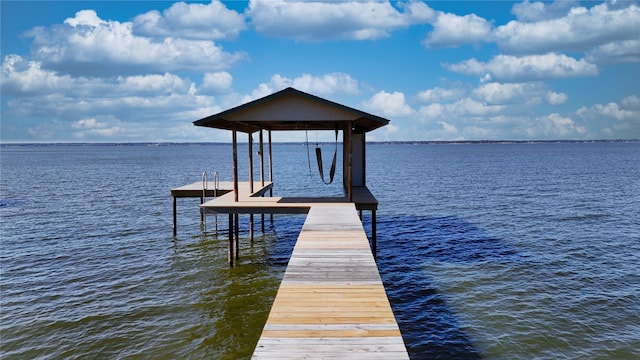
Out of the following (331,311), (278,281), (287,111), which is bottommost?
(278,281)

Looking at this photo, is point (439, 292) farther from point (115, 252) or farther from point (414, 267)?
point (115, 252)

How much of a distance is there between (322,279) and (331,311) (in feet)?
4.37

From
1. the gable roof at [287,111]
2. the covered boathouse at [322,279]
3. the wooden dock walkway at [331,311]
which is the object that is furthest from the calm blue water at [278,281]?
the gable roof at [287,111]

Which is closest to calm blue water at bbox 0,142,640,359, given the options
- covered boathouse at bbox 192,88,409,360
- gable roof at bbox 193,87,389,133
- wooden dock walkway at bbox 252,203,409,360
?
covered boathouse at bbox 192,88,409,360

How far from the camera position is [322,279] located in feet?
24.0

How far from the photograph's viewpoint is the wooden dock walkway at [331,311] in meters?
4.87

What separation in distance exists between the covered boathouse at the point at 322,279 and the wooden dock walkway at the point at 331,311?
0.03ft

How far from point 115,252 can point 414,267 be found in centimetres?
1079

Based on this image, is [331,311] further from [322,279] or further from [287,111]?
[287,111]

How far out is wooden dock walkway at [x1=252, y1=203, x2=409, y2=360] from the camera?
192 inches

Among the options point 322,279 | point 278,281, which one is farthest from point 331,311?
point 278,281

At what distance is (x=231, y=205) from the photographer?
568 inches

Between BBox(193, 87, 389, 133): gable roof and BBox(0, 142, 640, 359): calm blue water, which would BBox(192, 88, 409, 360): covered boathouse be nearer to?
BBox(193, 87, 389, 133): gable roof

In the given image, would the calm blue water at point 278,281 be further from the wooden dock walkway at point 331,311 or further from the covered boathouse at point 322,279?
the wooden dock walkway at point 331,311
